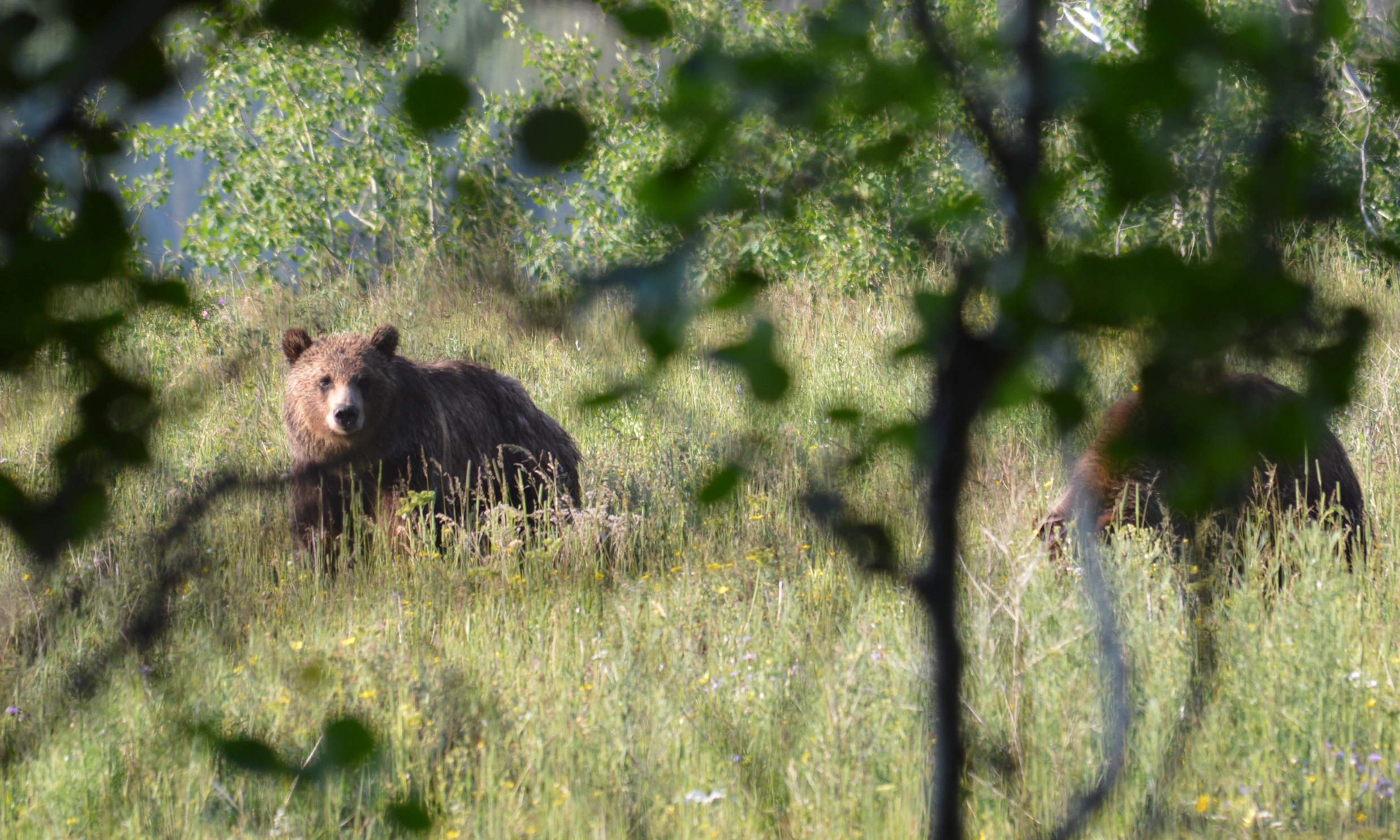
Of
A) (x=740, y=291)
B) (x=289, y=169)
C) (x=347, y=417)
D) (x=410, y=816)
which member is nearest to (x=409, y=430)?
(x=347, y=417)

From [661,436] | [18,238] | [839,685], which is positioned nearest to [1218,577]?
[839,685]

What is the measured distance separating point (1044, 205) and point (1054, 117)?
4.4 inches

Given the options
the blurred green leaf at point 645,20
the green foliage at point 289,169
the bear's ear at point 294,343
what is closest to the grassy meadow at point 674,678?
the blurred green leaf at point 645,20

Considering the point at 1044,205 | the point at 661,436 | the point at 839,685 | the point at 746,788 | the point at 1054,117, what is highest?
the point at 661,436

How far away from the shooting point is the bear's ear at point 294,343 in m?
5.52

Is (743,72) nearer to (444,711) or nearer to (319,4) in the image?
(319,4)

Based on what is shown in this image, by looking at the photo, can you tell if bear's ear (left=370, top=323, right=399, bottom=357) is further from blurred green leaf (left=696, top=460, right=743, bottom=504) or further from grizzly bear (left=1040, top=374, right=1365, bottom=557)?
blurred green leaf (left=696, top=460, right=743, bottom=504)

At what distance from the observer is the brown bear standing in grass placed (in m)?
5.20

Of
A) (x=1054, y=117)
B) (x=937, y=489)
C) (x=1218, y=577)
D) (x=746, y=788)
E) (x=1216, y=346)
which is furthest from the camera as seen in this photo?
(x=1218, y=577)

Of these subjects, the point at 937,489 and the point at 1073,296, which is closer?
the point at 1073,296

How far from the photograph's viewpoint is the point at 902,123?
3.76 feet

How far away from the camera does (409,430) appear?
17.8 ft

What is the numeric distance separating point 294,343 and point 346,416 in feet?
2.22

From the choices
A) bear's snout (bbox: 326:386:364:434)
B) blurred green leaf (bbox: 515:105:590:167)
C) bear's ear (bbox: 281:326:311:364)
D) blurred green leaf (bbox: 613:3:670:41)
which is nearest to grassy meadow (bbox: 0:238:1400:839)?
blurred green leaf (bbox: 515:105:590:167)
